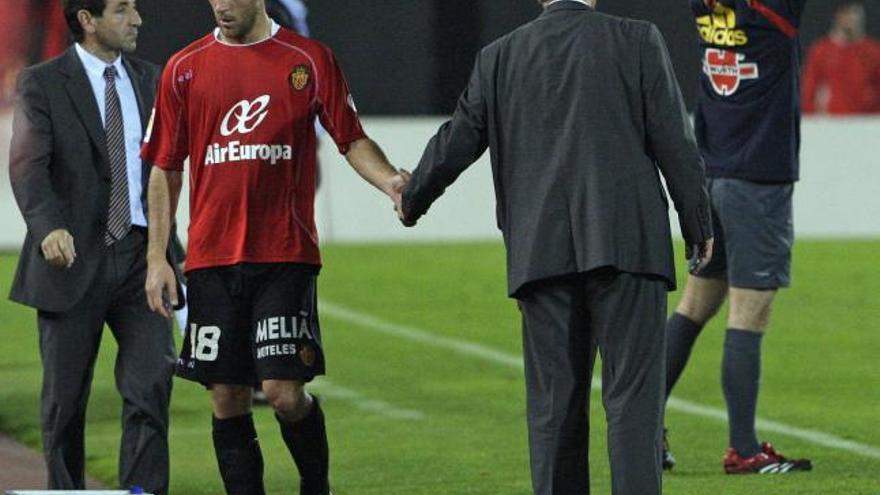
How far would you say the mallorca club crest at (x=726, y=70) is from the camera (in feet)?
29.0

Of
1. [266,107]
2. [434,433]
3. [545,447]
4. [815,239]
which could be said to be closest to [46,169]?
[266,107]

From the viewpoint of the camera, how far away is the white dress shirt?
311 inches

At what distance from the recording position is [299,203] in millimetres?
7270

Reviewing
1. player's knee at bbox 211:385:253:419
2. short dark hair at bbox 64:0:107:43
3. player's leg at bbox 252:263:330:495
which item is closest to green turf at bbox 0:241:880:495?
player's knee at bbox 211:385:253:419

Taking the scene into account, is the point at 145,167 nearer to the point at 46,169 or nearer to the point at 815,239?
the point at 46,169

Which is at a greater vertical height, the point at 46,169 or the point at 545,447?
the point at 46,169

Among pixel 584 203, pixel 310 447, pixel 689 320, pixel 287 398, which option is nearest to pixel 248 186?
Result: pixel 287 398

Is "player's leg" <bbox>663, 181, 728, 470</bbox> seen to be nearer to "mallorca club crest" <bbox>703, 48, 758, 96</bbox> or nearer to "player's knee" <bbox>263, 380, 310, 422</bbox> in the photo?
"mallorca club crest" <bbox>703, 48, 758, 96</bbox>

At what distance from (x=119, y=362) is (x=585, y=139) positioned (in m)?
2.17

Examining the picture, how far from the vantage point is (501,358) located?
1388 centimetres

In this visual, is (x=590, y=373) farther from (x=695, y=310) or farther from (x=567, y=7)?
(x=695, y=310)

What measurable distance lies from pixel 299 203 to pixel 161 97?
1.82ft

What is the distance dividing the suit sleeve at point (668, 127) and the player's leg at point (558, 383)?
43 centimetres

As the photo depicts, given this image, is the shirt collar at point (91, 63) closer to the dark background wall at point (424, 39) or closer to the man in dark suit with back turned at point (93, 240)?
the man in dark suit with back turned at point (93, 240)
